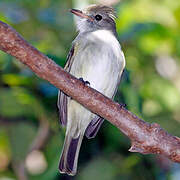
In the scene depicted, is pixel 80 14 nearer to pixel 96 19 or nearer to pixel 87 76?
pixel 96 19

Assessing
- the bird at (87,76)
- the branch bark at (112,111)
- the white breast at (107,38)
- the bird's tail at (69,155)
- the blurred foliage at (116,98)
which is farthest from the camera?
the blurred foliage at (116,98)

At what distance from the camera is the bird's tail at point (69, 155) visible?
336 cm

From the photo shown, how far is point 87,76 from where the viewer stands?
3.55 metres

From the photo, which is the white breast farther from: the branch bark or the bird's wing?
the branch bark

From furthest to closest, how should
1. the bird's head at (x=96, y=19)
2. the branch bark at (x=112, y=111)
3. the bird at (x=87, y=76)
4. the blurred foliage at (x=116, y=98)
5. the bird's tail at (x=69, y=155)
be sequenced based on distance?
the bird's head at (x=96, y=19)
the blurred foliage at (x=116, y=98)
the bird at (x=87, y=76)
the bird's tail at (x=69, y=155)
the branch bark at (x=112, y=111)

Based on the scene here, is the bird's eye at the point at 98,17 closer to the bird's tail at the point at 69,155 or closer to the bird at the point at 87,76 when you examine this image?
the bird at the point at 87,76

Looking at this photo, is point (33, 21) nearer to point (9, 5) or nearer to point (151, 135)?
point (9, 5)

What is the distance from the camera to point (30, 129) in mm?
3945

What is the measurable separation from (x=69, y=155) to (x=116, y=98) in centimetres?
67

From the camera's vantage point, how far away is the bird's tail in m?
3.36

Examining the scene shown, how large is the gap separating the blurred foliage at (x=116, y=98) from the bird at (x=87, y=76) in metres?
0.13

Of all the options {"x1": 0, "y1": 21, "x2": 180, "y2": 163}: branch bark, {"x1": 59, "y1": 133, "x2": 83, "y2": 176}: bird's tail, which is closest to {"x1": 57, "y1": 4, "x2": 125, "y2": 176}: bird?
{"x1": 59, "y1": 133, "x2": 83, "y2": 176}: bird's tail

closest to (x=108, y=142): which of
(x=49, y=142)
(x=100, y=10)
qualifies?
(x=49, y=142)

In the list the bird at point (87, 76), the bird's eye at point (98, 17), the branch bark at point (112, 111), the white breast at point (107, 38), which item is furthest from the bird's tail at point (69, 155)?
the bird's eye at point (98, 17)
